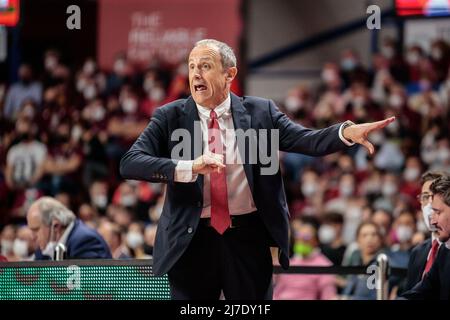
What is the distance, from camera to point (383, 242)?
8.50 meters

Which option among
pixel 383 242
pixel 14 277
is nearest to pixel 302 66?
pixel 383 242

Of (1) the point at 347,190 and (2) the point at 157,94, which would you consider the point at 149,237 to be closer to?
(1) the point at 347,190

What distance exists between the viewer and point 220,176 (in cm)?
448

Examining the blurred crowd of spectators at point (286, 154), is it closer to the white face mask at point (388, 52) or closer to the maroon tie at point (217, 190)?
the white face mask at point (388, 52)

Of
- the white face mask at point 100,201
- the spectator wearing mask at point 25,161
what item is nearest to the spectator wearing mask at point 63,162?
the spectator wearing mask at point 25,161

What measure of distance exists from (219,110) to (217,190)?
35 centimetres

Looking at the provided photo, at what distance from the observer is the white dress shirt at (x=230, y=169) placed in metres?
4.47

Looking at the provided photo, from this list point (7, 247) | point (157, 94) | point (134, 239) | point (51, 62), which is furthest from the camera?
point (51, 62)

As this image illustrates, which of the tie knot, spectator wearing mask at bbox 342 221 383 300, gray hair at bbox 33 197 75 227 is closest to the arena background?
spectator wearing mask at bbox 342 221 383 300

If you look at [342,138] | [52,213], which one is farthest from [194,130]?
[52,213]

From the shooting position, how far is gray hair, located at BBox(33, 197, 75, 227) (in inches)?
277

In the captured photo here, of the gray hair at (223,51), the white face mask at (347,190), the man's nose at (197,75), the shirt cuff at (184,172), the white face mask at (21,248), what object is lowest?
the white face mask at (21,248)

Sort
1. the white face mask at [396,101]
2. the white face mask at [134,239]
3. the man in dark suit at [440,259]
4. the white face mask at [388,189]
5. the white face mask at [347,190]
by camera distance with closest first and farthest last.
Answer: the man in dark suit at [440,259], the white face mask at [134,239], the white face mask at [388,189], the white face mask at [347,190], the white face mask at [396,101]
